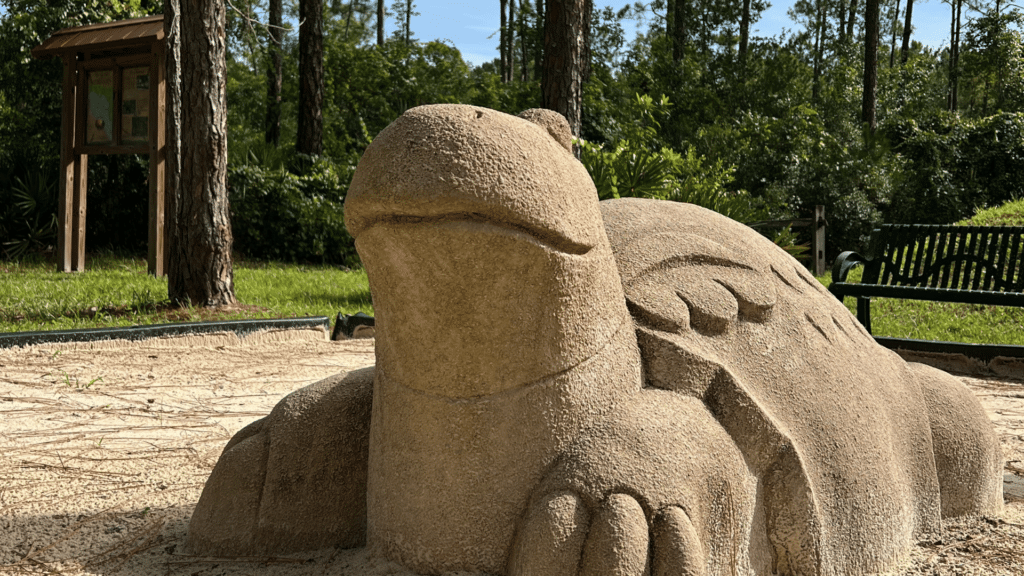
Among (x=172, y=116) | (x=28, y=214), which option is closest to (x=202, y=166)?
(x=172, y=116)

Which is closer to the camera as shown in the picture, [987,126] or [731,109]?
[987,126]

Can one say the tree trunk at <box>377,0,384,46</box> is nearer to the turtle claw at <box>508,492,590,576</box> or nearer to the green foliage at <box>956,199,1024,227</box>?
the green foliage at <box>956,199,1024,227</box>

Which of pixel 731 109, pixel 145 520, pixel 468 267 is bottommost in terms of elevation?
pixel 145 520

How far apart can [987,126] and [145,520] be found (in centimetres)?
1828

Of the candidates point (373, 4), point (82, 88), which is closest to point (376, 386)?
point (82, 88)

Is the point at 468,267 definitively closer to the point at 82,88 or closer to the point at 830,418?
the point at 830,418

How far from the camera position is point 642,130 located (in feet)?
31.9

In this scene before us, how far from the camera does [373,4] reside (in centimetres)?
3988

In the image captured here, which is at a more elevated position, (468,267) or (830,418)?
(468,267)

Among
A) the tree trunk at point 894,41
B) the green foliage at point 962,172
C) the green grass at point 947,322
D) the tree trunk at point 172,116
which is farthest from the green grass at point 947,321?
the tree trunk at point 894,41

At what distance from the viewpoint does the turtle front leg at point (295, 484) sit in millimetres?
2113

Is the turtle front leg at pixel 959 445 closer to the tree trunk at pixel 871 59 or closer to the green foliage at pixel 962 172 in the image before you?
the green foliage at pixel 962 172

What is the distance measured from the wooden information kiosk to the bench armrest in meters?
6.98

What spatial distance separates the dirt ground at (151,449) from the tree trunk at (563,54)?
9.30 ft
